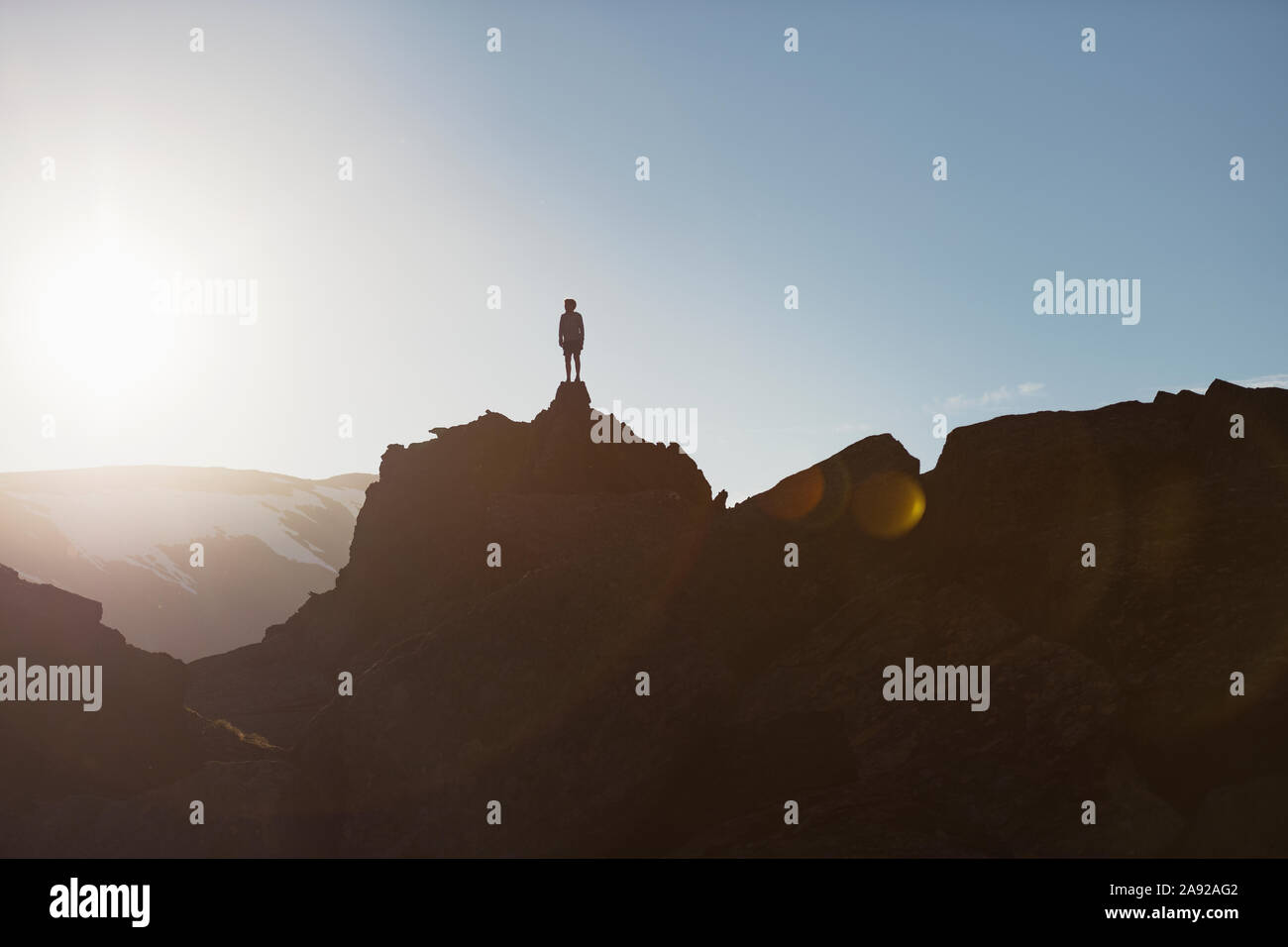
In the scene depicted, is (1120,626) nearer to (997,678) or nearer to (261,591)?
(997,678)

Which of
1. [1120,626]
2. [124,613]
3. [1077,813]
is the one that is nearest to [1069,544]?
[1120,626]

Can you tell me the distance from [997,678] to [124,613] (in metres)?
121

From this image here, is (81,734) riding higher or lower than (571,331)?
lower

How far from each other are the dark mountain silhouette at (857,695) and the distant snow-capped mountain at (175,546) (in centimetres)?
8468

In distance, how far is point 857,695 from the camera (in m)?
17.3

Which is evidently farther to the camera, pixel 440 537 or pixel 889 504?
pixel 440 537

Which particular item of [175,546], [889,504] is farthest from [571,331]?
[175,546]

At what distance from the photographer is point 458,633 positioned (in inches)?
727

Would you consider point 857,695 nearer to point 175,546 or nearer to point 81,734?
point 81,734

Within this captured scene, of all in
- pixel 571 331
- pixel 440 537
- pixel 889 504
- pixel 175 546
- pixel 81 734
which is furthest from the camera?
pixel 175 546

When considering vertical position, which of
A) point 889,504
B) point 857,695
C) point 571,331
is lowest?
point 857,695

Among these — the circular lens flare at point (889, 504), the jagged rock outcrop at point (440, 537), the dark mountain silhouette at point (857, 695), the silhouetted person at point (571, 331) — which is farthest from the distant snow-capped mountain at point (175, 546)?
the circular lens flare at point (889, 504)

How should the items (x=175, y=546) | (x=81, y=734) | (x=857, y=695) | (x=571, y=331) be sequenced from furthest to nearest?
(x=175, y=546)
(x=571, y=331)
(x=81, y=734)
(x=857, y=695)

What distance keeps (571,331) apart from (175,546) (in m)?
129
